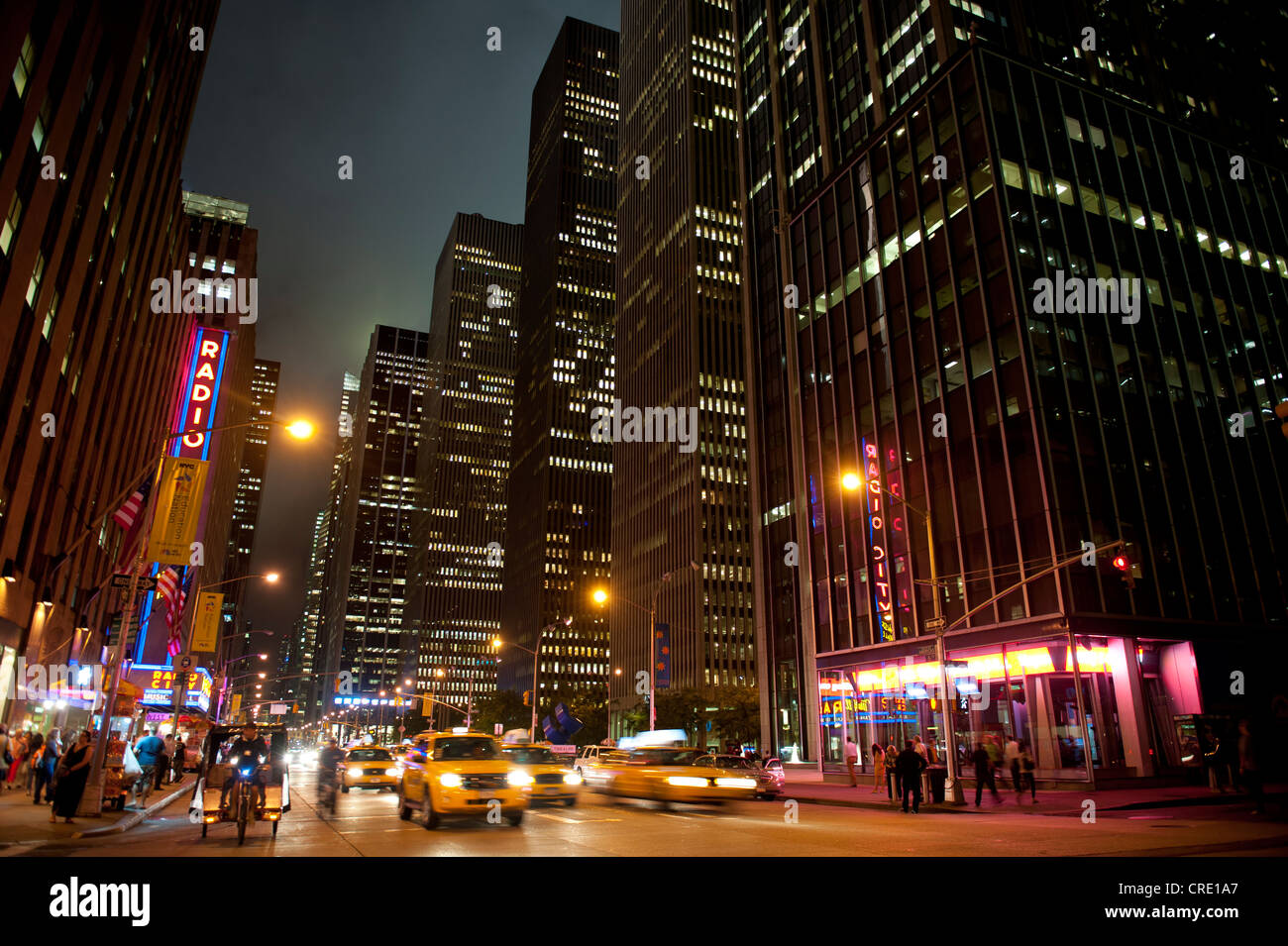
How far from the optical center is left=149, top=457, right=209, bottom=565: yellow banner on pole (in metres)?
31.9

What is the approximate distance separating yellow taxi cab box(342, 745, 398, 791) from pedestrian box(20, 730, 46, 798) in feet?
29.6

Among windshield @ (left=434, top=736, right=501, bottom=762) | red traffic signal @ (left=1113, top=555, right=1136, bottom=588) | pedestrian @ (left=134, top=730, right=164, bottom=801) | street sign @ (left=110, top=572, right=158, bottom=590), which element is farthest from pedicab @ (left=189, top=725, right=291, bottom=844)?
red traffic signal @ (left=1113, top=555, right=1136, bottom=588)

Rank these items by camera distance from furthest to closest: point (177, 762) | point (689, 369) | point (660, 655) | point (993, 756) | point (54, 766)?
point (689, 369) < point (660, 655) < point (177, 762) < point (993, 756) < point (54, 766)

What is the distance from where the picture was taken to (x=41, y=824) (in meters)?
15.8

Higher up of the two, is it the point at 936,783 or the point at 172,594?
the point at 172,594

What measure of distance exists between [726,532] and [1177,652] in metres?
79.0

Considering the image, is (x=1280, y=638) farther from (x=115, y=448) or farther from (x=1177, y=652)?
(x=115, y=448)

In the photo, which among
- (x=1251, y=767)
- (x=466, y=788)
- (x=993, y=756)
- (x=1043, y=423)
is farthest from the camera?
(x=1043, y=423)

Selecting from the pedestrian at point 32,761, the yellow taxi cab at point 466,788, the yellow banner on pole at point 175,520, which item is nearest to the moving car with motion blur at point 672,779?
the yellow taxi cab at point 466,788

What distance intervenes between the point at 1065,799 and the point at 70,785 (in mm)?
28199

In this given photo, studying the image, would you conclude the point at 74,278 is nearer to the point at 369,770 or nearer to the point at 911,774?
the point at 369,770

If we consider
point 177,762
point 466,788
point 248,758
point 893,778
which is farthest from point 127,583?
point 177,762
